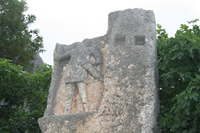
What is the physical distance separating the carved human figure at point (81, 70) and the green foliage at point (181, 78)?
1.26 metres

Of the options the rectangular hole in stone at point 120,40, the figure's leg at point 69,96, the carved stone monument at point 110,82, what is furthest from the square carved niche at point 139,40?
the figure's leg at point 69,96

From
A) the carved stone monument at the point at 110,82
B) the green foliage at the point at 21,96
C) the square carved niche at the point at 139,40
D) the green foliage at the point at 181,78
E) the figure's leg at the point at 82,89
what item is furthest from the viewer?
the green foliage at the point at 21,96

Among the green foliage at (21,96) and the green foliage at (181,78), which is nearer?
the green foliage at (181,78)

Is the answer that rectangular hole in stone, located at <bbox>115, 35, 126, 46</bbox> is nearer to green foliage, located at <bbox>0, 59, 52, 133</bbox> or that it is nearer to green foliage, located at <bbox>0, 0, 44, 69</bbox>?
green foliage, located at <bbox>0, 59, 52, 133</bbox>

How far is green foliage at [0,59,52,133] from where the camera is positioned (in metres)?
8.18

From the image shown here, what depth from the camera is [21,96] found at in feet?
28.4

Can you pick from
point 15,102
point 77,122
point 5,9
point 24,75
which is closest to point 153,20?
point 77,122

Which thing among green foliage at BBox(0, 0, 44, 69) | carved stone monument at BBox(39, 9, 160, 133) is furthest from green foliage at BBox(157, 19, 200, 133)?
green foliage at BBox(0, 0, 44, 69)

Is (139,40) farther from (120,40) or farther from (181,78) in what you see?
(181,78)

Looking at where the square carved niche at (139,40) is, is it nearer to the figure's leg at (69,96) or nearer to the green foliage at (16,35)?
the figure's leg at (69,96)

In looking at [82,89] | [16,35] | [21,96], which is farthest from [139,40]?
[16,35]

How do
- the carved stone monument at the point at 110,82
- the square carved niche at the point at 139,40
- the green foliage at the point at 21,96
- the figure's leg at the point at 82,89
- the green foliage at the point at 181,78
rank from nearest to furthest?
the green foliage at the point at 181,78 → the carved stone monument at the point at 110,82 → the square carved niche at the point at 139,40 → the figure's leg at the point at 82,89 → the green foliage at the point at 21,96

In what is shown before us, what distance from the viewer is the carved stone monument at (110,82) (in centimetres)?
529

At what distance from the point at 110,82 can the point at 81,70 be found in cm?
105
